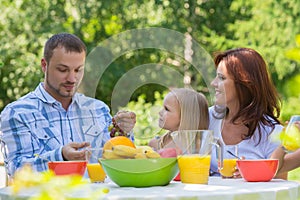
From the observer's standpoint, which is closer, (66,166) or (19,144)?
(66,166)

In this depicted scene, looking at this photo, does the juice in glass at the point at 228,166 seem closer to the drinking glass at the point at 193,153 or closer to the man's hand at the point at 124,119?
the drinking glass at the point at 193,153

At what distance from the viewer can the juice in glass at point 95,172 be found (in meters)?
2.19

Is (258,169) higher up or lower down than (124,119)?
lower down

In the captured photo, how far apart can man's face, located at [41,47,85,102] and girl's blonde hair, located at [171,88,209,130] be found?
20.7 inches

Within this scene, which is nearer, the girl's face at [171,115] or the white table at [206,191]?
the white table at [206,191]

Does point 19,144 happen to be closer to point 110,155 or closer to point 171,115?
point 171,115

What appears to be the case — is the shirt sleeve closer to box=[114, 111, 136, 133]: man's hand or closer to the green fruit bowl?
box=[114, 111, 136, 133]: man's hand

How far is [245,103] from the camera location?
298 cm

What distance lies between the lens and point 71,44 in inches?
120

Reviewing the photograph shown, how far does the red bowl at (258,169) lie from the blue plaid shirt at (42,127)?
34.7 inches

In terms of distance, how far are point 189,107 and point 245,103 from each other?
15.7 inches

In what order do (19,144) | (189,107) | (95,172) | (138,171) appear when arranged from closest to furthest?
(138,171) < (95,172) < (189,107) < (19,144)

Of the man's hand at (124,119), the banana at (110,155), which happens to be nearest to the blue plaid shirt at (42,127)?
the man's hand at (124,119)

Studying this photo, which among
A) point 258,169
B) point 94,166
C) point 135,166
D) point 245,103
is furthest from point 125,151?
point 245,103
